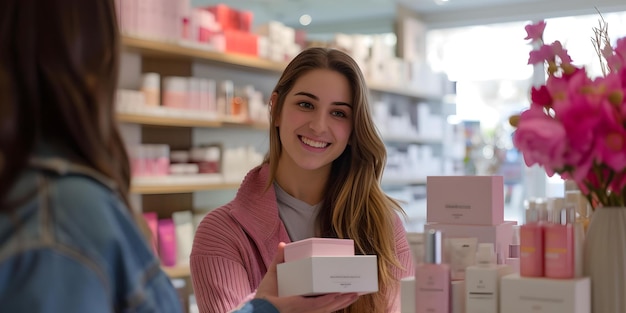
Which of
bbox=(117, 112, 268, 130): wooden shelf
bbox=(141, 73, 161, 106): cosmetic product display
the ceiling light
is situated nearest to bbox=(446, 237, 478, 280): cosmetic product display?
bbox=(117, 112, 268, 130): wooden shelf

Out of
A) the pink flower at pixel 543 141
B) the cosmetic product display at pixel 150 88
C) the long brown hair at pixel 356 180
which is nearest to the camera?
the pink flower at pixel 543 141

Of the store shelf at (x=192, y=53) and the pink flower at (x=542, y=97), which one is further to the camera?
the store shelf at (x=192, y=53)

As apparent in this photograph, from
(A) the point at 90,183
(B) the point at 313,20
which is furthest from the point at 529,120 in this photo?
(B) the point at 313,20

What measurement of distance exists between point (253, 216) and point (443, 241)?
0.77 meters

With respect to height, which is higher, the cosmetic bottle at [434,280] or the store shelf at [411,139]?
the store shelf at [411,139]

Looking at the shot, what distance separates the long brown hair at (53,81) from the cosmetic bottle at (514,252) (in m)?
1.18

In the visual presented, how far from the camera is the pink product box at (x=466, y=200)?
1827 mm

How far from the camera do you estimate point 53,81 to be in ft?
3.11

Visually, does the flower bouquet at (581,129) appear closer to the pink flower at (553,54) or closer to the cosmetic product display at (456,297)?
the pink flower at (553,54)

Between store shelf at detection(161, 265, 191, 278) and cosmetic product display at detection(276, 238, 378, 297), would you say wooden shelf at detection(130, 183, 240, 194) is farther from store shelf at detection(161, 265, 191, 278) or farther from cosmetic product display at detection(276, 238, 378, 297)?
cosmetic product display at detection(276, 238, 378, 297)

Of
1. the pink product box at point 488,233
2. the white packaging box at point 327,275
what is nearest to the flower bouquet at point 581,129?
the pink product box at point 488,233

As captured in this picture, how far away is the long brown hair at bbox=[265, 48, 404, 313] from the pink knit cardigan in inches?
4.3

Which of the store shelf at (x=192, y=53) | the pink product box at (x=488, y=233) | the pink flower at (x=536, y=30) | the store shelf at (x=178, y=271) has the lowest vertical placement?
the store shelf at (x=178, y=271)

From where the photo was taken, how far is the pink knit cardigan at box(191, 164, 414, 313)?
2.13 m
